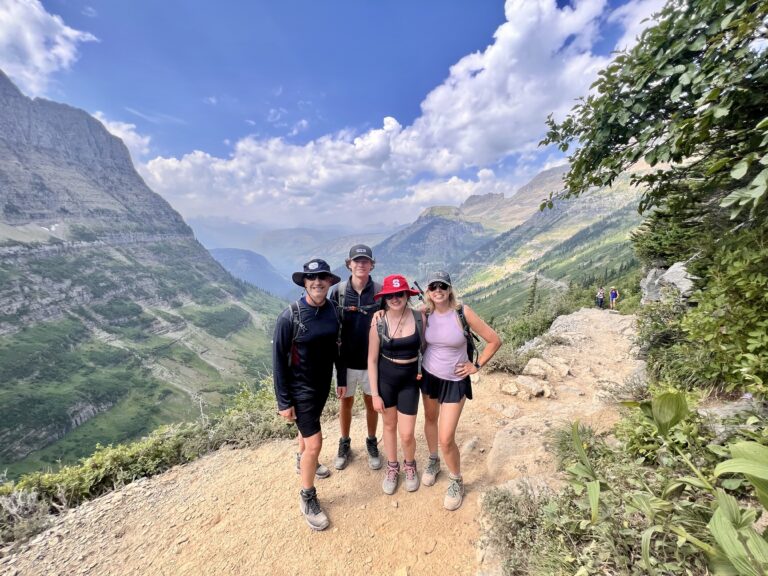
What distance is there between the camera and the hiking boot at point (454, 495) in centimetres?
418

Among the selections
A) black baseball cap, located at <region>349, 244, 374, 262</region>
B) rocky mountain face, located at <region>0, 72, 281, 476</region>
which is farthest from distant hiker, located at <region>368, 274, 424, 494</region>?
rocky mountain face, located at <region>0, 72, 281, 476</region>

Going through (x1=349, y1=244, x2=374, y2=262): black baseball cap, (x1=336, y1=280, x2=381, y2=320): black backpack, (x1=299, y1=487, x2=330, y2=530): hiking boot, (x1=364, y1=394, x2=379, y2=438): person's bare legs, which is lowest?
(x1=299, y1=487, x2=330, y2=530): hiking boot

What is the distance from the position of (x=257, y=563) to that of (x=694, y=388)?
570cm

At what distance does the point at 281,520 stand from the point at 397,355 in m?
2.53

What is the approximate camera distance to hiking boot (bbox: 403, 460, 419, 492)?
4548 mm

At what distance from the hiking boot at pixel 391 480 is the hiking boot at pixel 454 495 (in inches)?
27.2

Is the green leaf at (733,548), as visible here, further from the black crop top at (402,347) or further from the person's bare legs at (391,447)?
the person's bare legs at (391,447)

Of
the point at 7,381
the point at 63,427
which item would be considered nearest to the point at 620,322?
the point at 63,427

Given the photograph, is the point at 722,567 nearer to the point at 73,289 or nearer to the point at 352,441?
the point at 352,441

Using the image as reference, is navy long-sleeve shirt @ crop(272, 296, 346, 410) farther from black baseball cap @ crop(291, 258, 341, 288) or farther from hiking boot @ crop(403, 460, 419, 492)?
hiking boot @ crop(403, 460, 419, 492)

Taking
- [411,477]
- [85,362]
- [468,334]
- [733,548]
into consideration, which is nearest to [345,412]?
[411,477]

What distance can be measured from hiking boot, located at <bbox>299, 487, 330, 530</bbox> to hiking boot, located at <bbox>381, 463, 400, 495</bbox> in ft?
2.74

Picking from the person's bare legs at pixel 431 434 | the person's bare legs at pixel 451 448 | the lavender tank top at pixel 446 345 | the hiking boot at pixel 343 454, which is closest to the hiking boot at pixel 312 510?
the hiking boot at pixel 343 454

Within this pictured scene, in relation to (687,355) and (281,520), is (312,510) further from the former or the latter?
(687,355)
